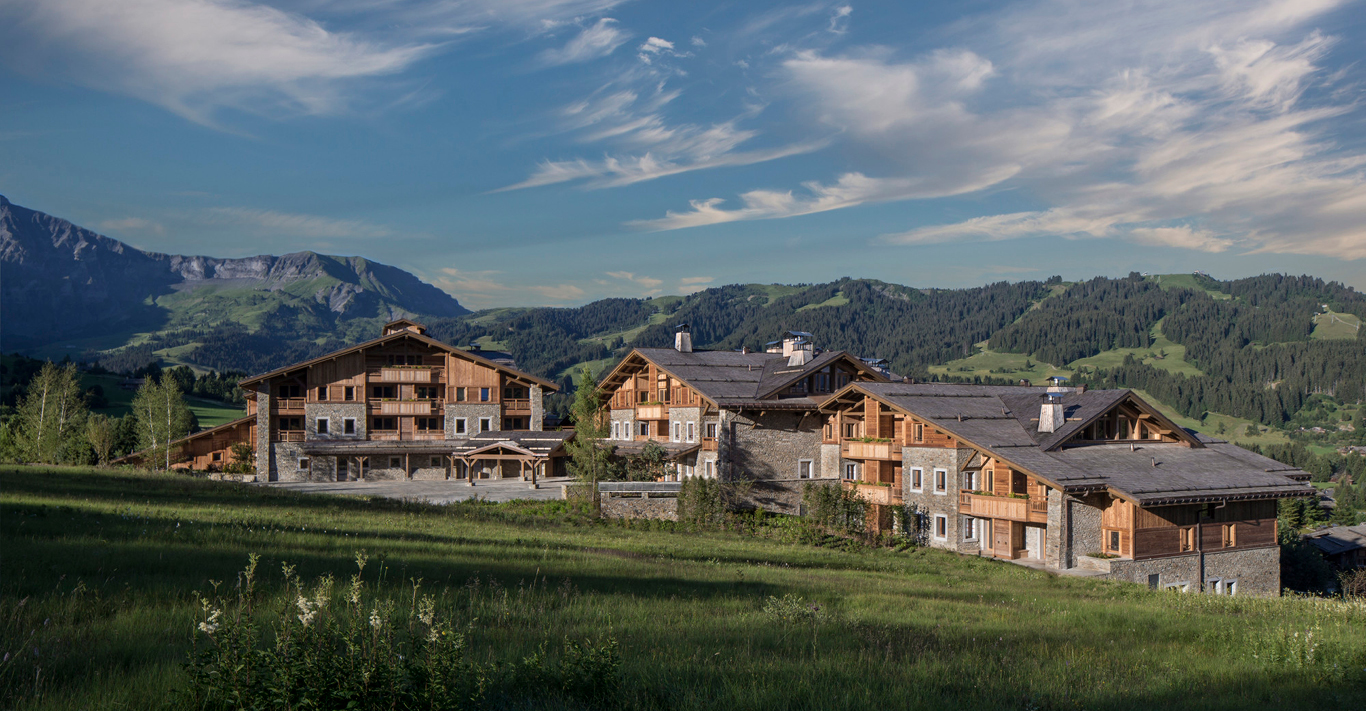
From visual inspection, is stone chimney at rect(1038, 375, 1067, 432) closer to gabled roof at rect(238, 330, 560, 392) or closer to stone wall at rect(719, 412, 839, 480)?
stone wall at rect(719, 412, 839, 480)

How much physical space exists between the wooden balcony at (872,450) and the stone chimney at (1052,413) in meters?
7.29

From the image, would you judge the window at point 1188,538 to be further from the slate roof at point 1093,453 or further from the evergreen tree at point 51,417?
the evergreen tree at point 51,417

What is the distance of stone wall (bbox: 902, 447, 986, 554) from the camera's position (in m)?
38.7

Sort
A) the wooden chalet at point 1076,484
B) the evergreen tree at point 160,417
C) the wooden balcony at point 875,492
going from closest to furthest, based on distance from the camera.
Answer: the wooden chalet at point 1076,484, the wooden balcony at point 875,492, the evergreen tree at point 160,417

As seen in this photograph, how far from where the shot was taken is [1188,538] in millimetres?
34750

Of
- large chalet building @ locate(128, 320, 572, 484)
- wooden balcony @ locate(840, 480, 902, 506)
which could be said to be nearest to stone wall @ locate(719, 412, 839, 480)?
wooden balcony @ locate(840, 480, 902, 506)

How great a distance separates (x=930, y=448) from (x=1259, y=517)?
1548 centimetres

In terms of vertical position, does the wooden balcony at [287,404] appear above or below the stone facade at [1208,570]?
above

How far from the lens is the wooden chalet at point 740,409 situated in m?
47.1

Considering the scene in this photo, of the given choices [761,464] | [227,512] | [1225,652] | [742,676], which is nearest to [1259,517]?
[761,464]

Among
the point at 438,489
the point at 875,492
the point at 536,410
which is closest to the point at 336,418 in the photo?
the point at 438,489

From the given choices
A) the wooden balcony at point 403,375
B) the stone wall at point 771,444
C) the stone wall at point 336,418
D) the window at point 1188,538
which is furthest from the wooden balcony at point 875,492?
the stone wall at point 336,418

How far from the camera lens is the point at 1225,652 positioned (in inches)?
→ 421

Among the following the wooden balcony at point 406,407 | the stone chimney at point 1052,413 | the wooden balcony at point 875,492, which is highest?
the stone chimney at point 1052,413
